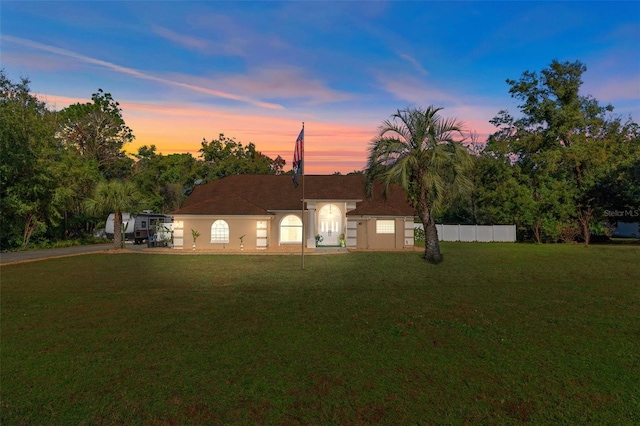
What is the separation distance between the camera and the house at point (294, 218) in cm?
3136

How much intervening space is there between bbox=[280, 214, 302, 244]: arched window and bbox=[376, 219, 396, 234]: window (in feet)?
21.3

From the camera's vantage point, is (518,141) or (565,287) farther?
(518,141)

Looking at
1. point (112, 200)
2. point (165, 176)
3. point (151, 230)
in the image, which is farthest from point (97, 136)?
point (112, 200)

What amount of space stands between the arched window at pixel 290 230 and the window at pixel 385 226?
256 inches

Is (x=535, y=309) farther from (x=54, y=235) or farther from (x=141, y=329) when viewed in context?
(x=54, y=235)

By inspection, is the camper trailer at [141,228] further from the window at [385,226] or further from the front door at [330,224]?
the window at [385,226]

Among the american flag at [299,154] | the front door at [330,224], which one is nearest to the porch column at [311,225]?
the front door at [330,224]

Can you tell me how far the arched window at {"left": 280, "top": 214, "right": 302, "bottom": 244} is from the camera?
3425 centimetres

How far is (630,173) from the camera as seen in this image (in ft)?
117

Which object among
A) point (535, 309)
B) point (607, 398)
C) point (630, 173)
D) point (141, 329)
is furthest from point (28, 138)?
point (630, 173)

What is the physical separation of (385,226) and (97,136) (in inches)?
1662

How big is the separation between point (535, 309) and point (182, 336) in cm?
966

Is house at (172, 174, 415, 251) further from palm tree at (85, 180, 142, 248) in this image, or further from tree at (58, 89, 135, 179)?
tree at (58, 89, 135, 179)

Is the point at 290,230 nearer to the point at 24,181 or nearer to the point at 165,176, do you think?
the point at 24,181
